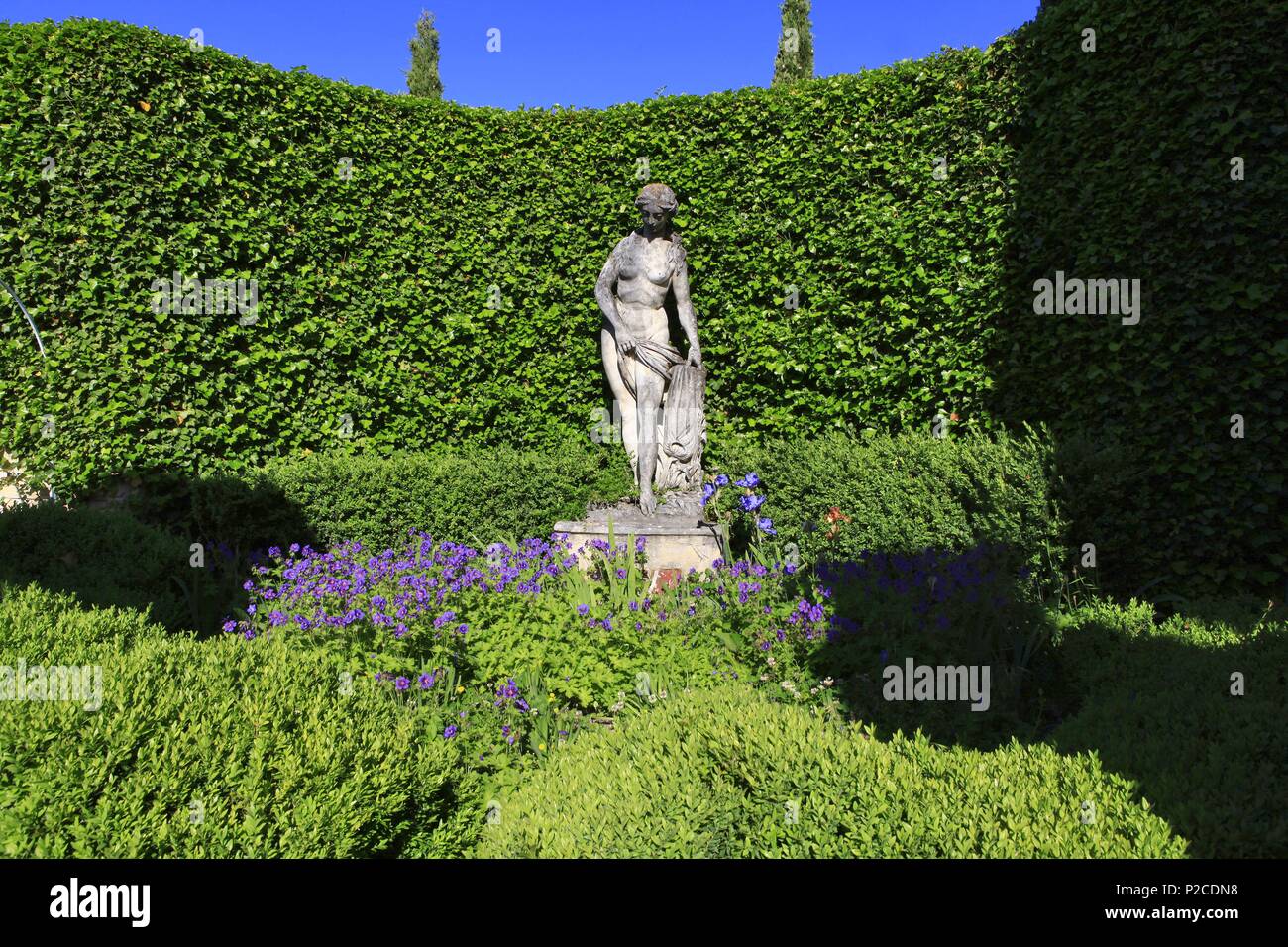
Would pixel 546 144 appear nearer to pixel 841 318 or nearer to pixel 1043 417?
pixel 841 318

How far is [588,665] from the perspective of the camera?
4.09 m

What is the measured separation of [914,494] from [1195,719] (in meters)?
3.18

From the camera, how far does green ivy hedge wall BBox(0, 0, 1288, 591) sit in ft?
17.5

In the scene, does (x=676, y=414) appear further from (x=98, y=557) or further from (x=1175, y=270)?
(x=98, y=557)

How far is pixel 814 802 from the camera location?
2.48 meters

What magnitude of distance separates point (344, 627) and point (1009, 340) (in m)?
5.59

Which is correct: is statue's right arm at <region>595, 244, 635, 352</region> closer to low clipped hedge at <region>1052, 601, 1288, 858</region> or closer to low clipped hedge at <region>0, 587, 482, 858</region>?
low clipped hedge at <region>1052, 601, 1288, 858</region>

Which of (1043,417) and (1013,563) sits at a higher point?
→ (1043,417)

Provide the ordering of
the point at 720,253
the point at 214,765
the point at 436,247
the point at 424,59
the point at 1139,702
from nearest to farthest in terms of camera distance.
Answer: the point at 214,765
the point at 1139,702
the point at 720,253
the point at 436,247
the point at 424,59

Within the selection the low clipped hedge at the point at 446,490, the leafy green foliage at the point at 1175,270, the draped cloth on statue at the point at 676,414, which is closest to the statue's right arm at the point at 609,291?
the draped cloth on statue at the point at 676,414

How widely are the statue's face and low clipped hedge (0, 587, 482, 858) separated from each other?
15.7ft

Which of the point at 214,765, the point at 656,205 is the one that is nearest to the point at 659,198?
the point at 656,205

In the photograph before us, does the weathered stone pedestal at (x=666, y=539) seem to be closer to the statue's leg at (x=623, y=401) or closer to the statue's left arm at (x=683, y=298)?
the statue's leg at (x=623, y=401)
